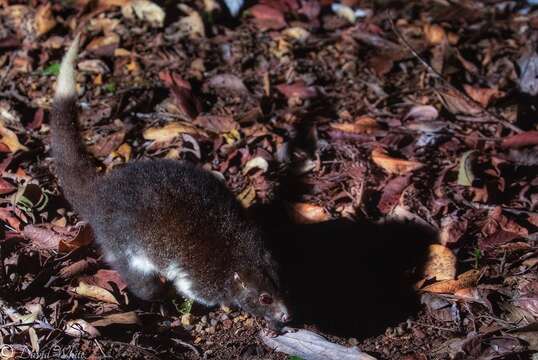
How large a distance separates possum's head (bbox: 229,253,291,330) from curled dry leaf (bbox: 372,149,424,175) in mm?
1521

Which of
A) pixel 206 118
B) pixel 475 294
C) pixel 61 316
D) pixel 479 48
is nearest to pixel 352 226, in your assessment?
pixel 475 294

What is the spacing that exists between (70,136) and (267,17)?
2.98m

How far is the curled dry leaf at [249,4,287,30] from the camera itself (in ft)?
→ 22.6

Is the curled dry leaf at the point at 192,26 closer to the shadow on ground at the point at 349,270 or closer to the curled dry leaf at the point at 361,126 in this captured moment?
the curled dry leaf at the point at 361,126

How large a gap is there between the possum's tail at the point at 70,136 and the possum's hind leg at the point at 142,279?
1.92ft

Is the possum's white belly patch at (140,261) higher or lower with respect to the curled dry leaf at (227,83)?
higher

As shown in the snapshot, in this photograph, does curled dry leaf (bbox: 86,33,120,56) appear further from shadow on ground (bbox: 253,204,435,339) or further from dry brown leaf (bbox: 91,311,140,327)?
dry brown leaf (bbox: 91,311,140,327)

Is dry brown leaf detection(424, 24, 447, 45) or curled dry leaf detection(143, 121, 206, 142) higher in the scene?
dry brown leaf detection(424, 24, 447, 45)

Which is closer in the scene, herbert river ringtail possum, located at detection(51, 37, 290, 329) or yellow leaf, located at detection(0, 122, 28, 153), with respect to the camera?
herbert river ringtail possum, located at detection(51, 37, 290, 329)

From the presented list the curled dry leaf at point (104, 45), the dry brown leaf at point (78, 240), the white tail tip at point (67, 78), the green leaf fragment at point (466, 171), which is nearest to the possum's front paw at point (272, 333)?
the dry brown leaf at point (78, 240)

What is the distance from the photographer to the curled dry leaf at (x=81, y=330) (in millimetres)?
4035

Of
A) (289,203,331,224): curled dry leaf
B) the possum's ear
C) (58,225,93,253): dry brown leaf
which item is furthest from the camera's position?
(289,203,331,224): curled dry leaf

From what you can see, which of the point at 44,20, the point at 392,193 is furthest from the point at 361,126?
the point at 44,20

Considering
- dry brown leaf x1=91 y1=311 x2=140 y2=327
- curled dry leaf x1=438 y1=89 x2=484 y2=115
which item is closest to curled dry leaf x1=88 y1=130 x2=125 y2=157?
dry brown leaf x1=91 y1=311 x2=140 y2=327
